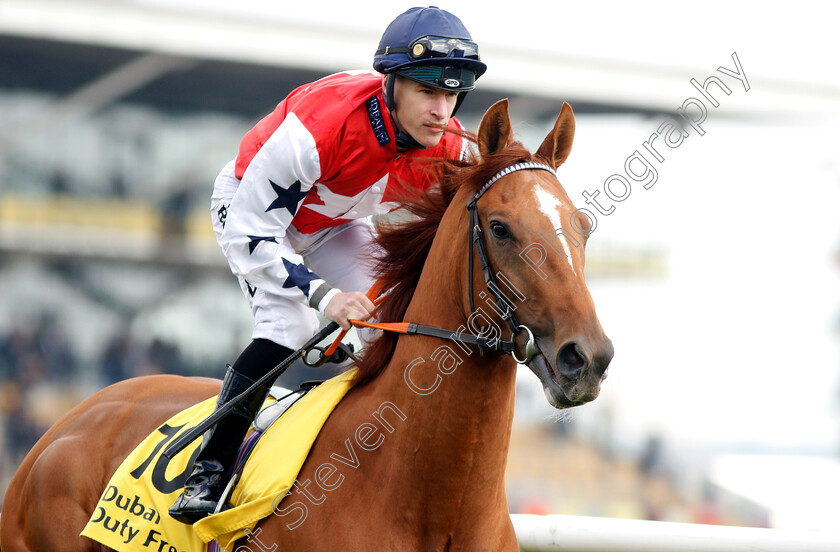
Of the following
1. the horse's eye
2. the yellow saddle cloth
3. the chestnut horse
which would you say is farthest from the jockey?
the horse's eye

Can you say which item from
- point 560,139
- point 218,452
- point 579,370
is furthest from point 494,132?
point 218,452

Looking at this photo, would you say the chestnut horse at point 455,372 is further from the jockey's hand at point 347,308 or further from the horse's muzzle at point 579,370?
the jockey's hand at point 347,308

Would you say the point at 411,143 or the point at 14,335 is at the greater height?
the point at 14,335

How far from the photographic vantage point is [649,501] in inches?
558

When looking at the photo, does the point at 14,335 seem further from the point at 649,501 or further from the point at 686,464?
the point at 686,464

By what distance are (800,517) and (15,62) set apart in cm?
1749

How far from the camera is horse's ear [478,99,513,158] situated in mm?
2406

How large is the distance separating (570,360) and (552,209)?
0.40m

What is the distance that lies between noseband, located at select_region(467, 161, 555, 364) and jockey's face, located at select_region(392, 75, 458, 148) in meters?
0.46

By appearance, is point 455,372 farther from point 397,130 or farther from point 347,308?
point 397,130

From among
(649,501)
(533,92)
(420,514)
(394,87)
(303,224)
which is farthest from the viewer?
(533,92)

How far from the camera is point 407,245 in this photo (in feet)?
8.70

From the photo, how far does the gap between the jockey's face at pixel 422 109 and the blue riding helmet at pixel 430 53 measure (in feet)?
0.10

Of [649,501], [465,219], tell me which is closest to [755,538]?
[465,219]
